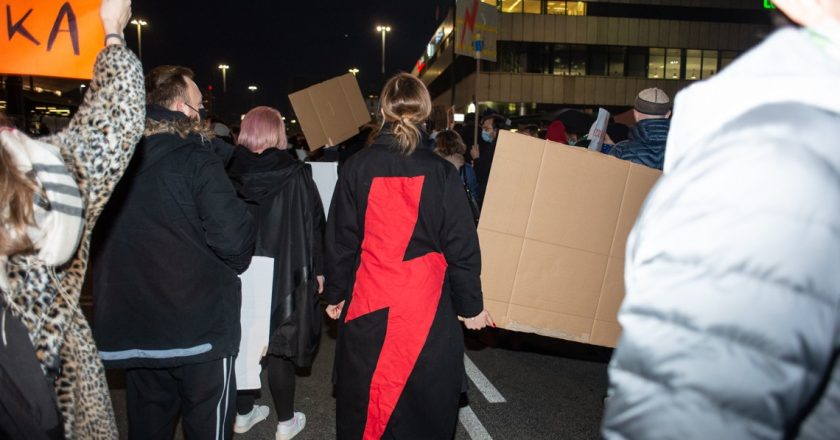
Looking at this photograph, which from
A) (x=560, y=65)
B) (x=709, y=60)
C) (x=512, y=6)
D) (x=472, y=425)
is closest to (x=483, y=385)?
(x=472, y=425)

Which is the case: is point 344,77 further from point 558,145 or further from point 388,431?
point 388,431

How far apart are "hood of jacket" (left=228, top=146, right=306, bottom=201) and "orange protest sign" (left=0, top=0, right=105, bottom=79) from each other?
3.38ft

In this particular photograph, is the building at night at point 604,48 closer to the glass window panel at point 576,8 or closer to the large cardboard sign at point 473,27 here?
the glass window panel at point 576,8

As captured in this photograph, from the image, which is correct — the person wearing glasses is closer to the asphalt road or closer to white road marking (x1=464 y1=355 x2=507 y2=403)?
the asphalt road

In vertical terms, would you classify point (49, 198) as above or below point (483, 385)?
above

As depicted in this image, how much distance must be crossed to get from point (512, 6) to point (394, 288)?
41.2 m

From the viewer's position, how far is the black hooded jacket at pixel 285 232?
3.88m

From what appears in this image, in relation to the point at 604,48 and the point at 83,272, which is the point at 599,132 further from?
the point at 604,48

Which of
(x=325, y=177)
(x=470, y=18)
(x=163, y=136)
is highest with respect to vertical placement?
(x=470, y=18)

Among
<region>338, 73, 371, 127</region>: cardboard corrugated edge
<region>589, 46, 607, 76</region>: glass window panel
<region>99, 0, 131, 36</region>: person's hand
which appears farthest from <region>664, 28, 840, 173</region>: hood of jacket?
<region>589, 46, 607, 76</region>: glass window panel

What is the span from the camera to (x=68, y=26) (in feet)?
10.3

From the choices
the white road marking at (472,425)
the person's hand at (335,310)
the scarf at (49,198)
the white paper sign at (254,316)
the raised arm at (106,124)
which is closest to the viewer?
the scarf at (49,198)

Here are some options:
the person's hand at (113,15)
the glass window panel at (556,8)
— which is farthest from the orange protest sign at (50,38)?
the glass window panel at (556,8)

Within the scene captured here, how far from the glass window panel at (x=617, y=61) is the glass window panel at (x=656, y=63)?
1918 mm
